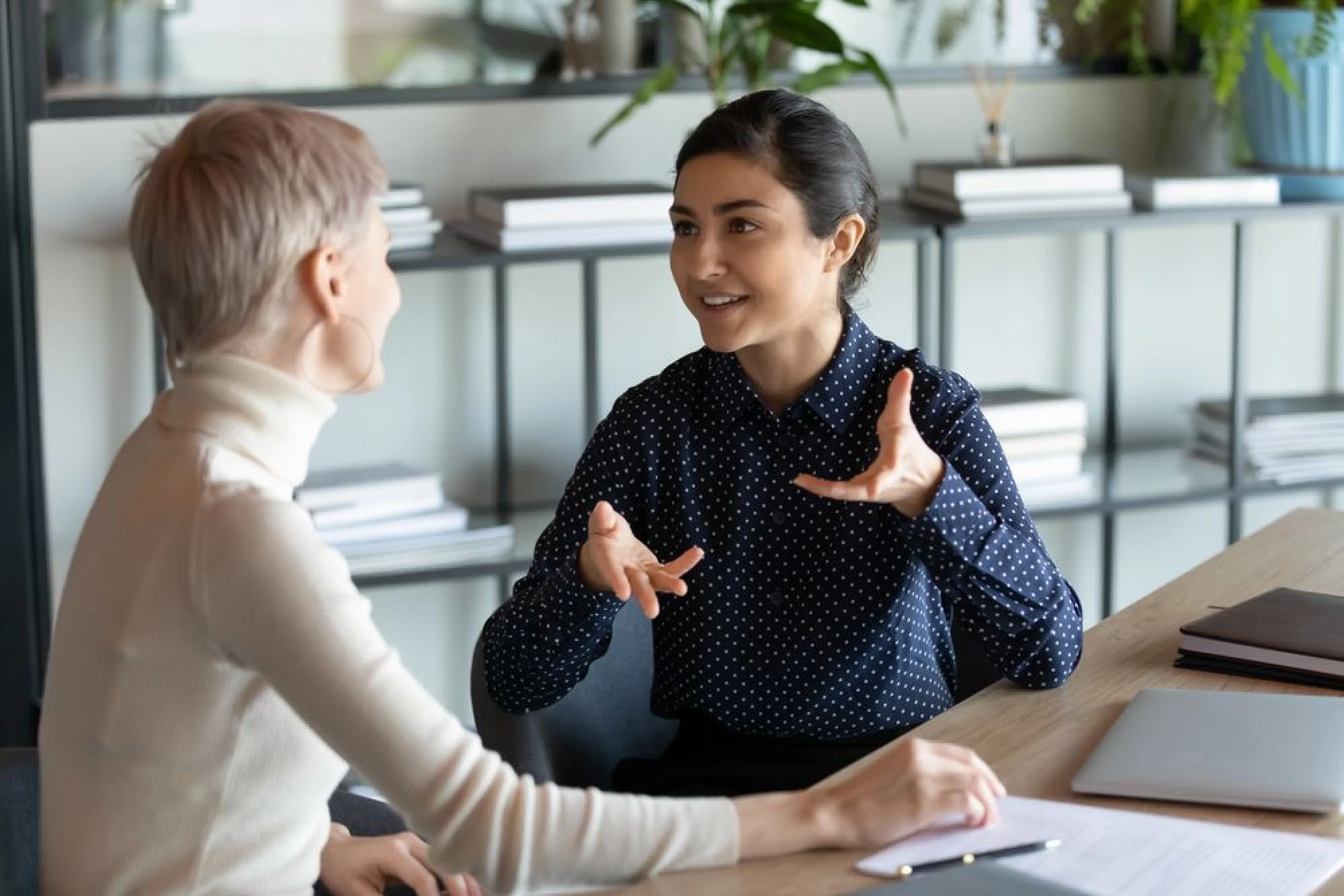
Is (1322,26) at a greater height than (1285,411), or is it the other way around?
(1322,26)

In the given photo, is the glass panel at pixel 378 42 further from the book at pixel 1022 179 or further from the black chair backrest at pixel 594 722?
the black chair backrest at pixel 594 722

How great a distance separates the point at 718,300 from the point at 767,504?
212 mm

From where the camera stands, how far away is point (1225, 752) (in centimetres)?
158

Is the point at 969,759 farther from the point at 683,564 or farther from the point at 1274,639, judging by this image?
the point at 1274,639

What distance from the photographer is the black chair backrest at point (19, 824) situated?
1.52 m

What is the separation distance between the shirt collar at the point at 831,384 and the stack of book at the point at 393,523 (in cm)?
111

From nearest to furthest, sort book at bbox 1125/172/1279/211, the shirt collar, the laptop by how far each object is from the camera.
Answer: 1. the laptop
2. the shirt collar
3. book at bbox 1125/172/1279/211

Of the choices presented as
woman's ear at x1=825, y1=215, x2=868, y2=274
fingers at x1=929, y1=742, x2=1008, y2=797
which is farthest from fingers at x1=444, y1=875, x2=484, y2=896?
woman's ear at x1=825, y1=215, x2=868, y2=274

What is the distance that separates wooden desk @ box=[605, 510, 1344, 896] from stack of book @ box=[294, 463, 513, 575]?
133 cm

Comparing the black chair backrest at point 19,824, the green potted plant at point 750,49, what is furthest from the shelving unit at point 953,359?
the black chair backrest at point 19,824

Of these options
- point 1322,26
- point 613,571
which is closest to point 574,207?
point 1322,26

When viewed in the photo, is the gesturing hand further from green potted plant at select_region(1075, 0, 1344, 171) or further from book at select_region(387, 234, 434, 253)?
green potted plant at select_region(1075, 0, 1344, 171)

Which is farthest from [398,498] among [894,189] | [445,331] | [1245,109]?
[1245,109]

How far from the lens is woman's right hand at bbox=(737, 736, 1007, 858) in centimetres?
141
